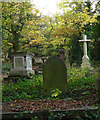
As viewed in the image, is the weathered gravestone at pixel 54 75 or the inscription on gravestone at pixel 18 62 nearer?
the weathered gravestone at pixel 54 75

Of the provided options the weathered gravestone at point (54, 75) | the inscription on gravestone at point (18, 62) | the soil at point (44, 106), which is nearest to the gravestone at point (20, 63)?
the inscription on gravestone at point (18, 62)

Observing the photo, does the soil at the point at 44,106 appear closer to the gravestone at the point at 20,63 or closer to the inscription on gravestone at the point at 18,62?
the gravestone at the point at 20,63

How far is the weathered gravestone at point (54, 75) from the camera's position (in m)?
4.04

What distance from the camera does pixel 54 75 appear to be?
4.07 metres

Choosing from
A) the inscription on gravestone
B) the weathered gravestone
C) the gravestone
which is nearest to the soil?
the weathered gravestone

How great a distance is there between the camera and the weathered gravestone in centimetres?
404

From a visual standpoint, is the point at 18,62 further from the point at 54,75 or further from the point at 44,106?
the point at 44,106

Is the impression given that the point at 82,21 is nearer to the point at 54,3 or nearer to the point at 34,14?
the point at 54,3

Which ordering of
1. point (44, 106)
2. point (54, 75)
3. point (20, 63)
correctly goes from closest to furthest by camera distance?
point (44, 106) < point (54, 75) < point (20, 63)

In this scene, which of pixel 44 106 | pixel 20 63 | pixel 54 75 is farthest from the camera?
pixel 20 63

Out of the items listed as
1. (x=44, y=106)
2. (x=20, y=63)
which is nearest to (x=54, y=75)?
(x=44, y=106)

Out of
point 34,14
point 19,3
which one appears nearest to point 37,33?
point 34,14

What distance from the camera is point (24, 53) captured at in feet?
25.1

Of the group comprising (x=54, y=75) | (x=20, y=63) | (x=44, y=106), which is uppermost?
(x=20, y=63)
